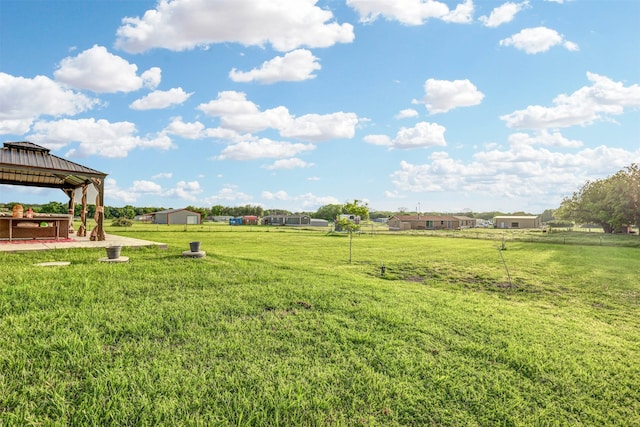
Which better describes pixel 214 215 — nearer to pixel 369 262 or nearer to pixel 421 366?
pixel 369 262

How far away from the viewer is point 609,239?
30.0m

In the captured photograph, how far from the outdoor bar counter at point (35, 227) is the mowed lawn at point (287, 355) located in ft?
15.2

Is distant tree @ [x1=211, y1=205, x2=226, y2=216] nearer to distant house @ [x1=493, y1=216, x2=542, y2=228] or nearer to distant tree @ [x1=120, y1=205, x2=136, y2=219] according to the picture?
distant tree @ [x1=120, y1=205, x2=136, y2=219]

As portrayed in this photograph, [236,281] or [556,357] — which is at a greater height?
[236,281]

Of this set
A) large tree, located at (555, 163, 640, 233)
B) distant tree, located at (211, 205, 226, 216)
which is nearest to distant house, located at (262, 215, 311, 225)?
distant tree, located at (211, 205, 226, 216)

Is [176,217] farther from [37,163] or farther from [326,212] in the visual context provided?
[37,163]

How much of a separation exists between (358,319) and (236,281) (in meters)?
3.11

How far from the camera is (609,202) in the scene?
35969mm

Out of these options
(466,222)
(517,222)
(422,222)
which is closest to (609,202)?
(422,222)

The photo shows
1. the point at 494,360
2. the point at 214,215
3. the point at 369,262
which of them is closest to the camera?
the point at 494,360

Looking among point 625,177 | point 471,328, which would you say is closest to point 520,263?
point 471,328

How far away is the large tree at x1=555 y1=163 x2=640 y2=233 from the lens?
34156 mm

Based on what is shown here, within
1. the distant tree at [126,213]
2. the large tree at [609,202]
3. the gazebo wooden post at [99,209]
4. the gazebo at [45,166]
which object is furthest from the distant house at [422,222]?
the distant tree at [126,213]

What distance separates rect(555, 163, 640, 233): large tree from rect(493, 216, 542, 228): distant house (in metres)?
34.4
